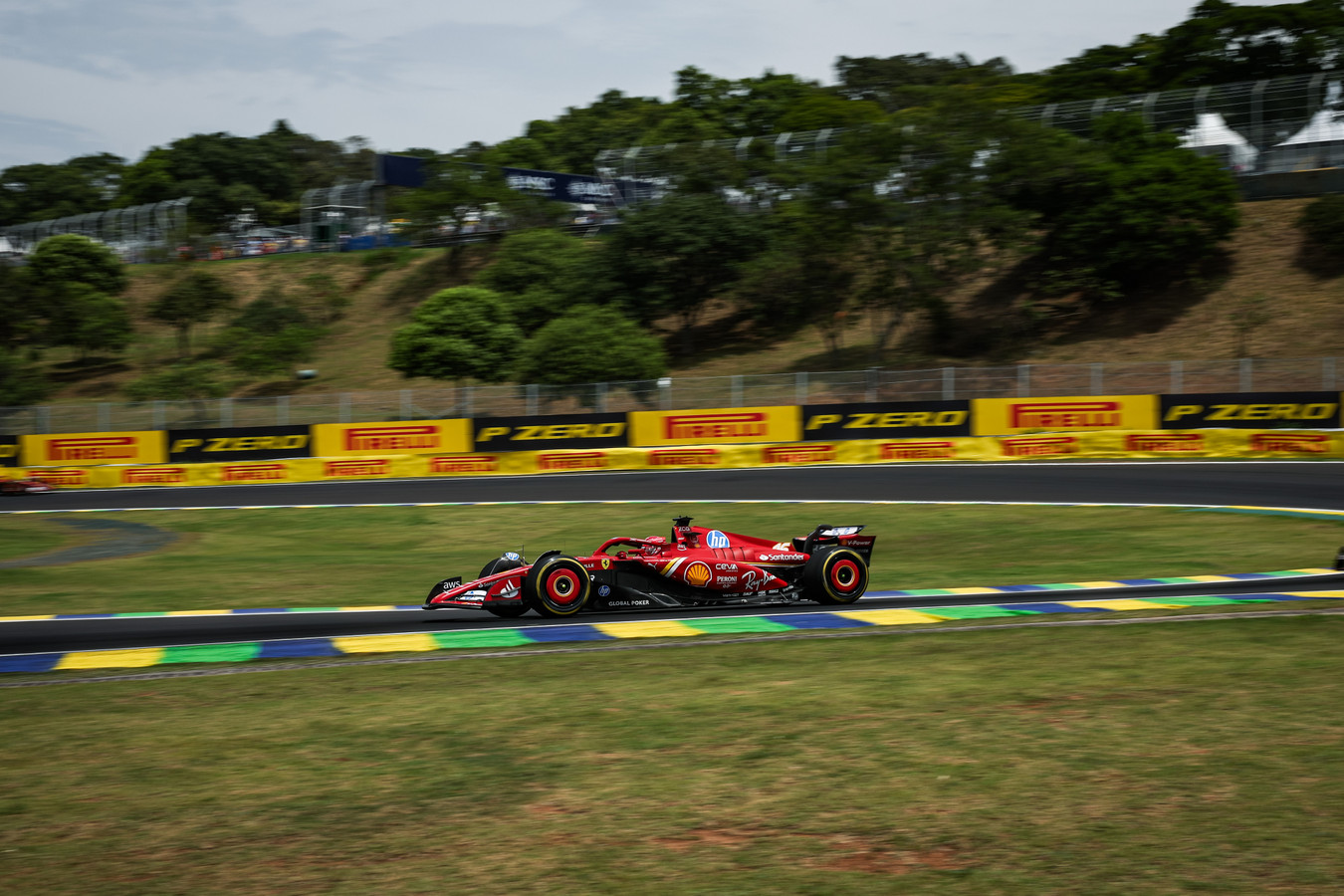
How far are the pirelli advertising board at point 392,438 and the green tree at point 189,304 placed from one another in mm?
33300

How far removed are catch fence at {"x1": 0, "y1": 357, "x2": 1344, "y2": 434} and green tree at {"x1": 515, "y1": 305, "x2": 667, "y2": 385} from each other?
7.01 metres

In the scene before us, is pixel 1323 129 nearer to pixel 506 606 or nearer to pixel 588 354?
pixel 588 354

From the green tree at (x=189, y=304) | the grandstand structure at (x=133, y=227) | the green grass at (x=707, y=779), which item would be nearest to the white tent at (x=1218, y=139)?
the green grass at (x=707, y=779)

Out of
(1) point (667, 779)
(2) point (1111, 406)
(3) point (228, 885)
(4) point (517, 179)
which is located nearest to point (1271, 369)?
(2) point (1111, 406)

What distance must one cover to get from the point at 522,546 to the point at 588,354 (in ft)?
72.0

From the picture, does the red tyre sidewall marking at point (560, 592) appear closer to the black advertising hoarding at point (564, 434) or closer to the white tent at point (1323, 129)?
the black advertising hoarding at point (564, 434)

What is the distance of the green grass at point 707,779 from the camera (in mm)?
4715

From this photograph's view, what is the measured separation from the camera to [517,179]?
68312 mm

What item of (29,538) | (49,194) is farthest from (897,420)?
(49,194)

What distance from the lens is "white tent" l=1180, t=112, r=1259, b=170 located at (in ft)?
159

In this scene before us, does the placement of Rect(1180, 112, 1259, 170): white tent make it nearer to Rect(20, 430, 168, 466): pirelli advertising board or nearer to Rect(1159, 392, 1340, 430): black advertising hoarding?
Rect(1159, 392, 1340, 430): black advertising hoarding

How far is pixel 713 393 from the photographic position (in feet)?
108

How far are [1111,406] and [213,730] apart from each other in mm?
26857

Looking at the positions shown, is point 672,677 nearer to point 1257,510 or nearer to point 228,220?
point 1257,510
